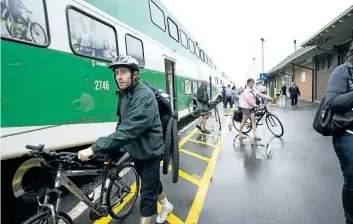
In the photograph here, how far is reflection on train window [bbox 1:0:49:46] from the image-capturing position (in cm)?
295

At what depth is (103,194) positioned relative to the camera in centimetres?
302

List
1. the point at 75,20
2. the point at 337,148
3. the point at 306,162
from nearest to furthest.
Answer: the point at 337,148
the point at 75,20
the point at 306,162

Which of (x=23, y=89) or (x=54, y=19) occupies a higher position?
(x=54, y=19)

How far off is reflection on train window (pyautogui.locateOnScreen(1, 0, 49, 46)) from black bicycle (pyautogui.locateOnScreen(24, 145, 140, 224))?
156 centimetres

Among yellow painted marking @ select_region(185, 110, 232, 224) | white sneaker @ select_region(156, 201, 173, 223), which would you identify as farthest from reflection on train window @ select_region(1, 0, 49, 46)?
yellow painted marking @ select_region(185, 110, 232, 224)

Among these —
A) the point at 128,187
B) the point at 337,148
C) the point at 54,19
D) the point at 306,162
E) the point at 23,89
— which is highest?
the point at 54,19

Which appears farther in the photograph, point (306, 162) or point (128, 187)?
point (306, 162)

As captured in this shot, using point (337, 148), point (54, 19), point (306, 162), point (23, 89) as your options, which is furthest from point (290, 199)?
point (54, 19)

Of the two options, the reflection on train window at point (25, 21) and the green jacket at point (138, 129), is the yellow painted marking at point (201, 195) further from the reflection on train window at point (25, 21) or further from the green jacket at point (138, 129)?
the reflection on train window at point (25, 21)

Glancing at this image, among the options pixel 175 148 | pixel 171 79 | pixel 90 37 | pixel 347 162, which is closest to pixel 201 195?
pixel 175 148

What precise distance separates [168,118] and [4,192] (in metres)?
2.30

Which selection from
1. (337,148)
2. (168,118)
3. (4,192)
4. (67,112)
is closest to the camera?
(337,148)

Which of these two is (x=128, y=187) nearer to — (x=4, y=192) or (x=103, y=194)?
(x=103, y=194)

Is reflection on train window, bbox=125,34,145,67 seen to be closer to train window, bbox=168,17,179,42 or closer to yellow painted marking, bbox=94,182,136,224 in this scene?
yellow painted marking, bbox=94,182,136,224
